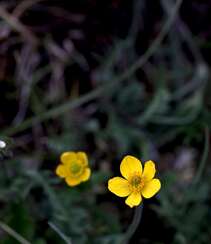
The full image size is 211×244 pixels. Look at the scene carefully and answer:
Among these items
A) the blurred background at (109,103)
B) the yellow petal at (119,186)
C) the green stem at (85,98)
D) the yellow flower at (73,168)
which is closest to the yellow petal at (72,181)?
the yellow flower at (73,168)

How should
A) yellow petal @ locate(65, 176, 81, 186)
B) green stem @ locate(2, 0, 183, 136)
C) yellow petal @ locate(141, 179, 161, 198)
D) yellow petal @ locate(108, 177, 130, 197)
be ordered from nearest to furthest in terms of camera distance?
yellow petal @ locate(141, 179, 161, 198), yellow petal @ locate(108, 177, 130, 197), yellow petal @ locate(65, 176, 81, 186), green stem @ locate(2, 0, 183, 136)

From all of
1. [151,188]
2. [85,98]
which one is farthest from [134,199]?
[85,98]

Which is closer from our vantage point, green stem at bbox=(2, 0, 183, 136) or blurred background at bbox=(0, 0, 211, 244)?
blurred background at bbox=(0, 0, 211, 244)

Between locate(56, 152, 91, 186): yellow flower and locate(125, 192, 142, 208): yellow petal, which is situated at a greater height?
locate(56, 152, 91, 186): yellow flower

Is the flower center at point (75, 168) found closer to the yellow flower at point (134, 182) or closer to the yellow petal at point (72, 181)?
the yellow petal at point (72, 181)

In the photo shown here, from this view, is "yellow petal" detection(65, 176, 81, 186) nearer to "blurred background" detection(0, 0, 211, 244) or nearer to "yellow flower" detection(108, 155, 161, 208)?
"blurred background" detection(0, 0, 211, 244)

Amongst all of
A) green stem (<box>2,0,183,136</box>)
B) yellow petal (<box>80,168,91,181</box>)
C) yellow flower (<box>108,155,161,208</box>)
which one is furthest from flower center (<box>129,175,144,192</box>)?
green stem (<box>2,0,183,136</box>)

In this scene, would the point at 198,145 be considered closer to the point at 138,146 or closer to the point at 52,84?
the point at 138,146

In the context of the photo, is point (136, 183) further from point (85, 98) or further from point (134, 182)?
point (85, 98)

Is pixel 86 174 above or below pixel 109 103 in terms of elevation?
below
